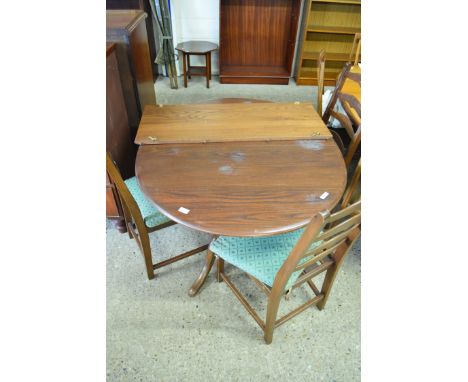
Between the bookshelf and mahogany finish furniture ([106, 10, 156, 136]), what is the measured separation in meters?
2.43

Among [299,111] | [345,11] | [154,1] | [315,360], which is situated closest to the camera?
[315,360]

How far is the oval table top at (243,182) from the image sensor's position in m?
0.98

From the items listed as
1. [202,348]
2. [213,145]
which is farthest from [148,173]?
[202,348]

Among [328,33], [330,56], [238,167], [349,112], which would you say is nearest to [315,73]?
[330,56]

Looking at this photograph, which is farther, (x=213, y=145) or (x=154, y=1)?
(x=154, y=1)

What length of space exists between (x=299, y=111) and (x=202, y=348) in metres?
1.31

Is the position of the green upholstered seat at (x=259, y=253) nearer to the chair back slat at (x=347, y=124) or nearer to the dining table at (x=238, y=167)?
the dining table at (x=238, y=167)

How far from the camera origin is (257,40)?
395 centimetres

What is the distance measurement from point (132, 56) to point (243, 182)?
3.61 feet

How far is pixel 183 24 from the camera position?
3.79 m

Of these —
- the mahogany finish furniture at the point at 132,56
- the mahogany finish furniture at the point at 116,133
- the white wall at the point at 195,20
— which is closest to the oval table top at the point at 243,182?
the mahogany finish furniture at the point at 116,133

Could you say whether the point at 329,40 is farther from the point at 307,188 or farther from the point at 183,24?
the point at 307,188

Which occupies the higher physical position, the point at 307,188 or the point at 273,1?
the point at 273,1

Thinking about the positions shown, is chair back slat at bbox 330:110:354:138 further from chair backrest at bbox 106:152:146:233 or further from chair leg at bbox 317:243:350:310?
chair backrest at bbox 106:152:146:233
